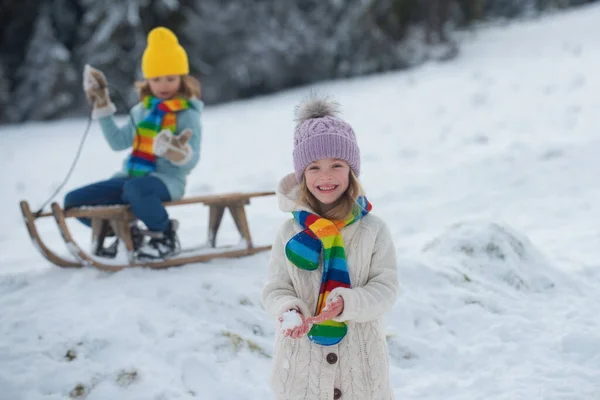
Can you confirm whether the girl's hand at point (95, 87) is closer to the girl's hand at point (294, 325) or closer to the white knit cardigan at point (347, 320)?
the white knit cardigan at point (347, 320)

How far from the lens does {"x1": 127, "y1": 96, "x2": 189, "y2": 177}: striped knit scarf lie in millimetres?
4086

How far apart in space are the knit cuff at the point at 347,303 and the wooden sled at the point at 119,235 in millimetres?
2220

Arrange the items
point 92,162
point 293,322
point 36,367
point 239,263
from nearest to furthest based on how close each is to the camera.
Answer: point 293,322 → point 36,367 → point 239,263 → point 92,162

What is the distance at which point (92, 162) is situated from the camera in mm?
8656

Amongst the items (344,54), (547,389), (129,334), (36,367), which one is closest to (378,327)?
(547,389)

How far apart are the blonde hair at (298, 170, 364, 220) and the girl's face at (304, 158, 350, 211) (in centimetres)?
2

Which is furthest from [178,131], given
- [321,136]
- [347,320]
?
[347,320]

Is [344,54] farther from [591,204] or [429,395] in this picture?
[429,395]

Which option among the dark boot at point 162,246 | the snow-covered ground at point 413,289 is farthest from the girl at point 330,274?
the dark boot at point 162,246

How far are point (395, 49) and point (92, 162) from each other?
8174 millimetres

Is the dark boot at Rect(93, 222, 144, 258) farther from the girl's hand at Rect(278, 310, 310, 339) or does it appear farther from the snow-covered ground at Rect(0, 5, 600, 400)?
the girl's hand at Rect(278, 310, 310, 339)

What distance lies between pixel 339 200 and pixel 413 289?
2.02 metres

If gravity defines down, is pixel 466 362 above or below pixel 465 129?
below

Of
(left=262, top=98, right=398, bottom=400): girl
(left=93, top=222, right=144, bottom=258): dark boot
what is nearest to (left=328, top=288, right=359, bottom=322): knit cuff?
(left=262, top=98, right=398, bottom=400): girl
